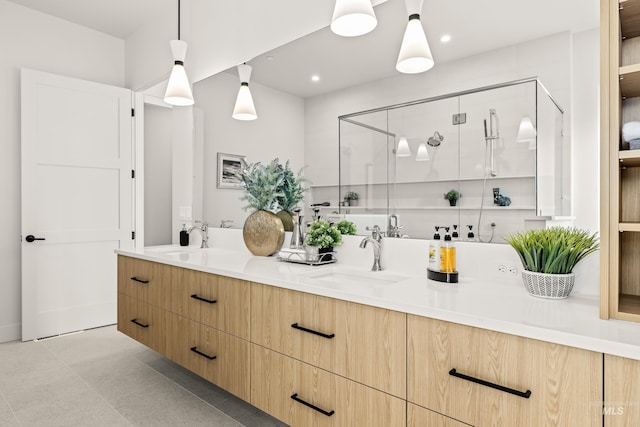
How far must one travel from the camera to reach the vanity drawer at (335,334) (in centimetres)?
120

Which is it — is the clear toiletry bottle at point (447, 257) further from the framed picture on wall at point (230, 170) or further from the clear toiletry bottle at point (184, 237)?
the clear toiletry bottle at point (184, 237)

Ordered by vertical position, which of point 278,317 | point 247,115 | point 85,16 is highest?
point 85,16

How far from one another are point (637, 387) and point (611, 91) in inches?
29.4

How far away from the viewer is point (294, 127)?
91.6 inches

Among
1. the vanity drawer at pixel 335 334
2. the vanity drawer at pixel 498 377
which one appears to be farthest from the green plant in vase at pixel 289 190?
the vanity drawer at pixel 498 377

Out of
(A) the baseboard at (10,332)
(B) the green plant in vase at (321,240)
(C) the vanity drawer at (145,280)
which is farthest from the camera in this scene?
(A) the baseboard at (10,332)

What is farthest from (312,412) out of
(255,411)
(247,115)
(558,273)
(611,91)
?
(247,115)

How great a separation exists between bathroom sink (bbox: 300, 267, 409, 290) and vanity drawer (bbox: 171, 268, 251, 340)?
32 cm

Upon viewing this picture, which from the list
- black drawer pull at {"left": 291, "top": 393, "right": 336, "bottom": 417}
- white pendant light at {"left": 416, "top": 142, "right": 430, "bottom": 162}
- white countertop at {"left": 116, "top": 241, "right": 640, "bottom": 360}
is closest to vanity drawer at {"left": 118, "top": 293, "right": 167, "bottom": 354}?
white countertop at {"left": 116, "top": 241, "right": 640, "bottom": 360}

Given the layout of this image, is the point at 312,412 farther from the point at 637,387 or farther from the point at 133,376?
the point at 133,376

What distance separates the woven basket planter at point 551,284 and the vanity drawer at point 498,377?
1.21ft

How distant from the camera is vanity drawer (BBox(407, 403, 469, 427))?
1.08 metres

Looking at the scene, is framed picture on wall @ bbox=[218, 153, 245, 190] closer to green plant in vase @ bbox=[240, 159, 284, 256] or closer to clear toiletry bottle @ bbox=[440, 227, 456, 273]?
green plant in vase @ bbox=[240, 159, 284, 256]

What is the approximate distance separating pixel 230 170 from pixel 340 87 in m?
1.08
